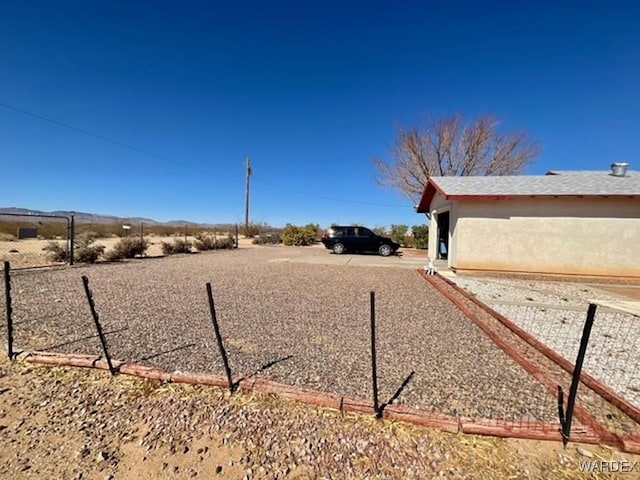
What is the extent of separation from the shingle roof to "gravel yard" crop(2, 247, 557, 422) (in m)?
4.14

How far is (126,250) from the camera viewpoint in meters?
12.2

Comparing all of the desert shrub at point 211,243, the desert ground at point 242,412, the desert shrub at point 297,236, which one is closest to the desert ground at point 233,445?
the desert ground at point 242,412

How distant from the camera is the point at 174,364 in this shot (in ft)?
9.96

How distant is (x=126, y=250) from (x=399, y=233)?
19084mm

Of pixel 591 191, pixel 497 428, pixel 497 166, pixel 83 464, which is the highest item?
pixel 497 166

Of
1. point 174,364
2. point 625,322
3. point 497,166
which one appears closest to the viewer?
point 174,364

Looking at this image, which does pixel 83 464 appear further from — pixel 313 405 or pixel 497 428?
pixel 497 428

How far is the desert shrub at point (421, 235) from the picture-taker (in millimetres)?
20078

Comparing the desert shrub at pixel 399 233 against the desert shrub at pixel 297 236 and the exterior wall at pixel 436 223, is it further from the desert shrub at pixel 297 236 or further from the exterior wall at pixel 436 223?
the exterior wall at pixel 436 223

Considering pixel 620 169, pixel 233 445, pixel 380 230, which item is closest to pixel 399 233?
pixel 380 230

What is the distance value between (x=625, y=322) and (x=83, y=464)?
288 inches

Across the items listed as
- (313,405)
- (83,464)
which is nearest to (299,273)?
(313,405)

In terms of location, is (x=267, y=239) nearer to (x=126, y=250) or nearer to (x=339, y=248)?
(x=339, y=248)

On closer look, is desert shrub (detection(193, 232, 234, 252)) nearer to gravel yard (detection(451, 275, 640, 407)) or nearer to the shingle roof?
the shingle roof
